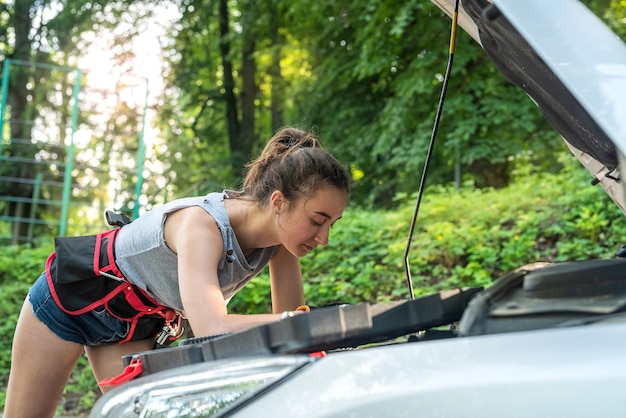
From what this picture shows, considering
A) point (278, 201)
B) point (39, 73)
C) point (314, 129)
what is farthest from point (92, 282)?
point (39, 73)

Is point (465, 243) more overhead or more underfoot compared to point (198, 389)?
more underfoot

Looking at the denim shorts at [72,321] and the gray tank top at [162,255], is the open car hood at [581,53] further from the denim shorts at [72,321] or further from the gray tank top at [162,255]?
the denim shorts at [72,321]

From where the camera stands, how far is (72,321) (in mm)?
2604

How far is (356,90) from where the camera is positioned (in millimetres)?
12828

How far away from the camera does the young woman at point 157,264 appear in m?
2.37

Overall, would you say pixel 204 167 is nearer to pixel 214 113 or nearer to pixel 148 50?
pixel 214 113

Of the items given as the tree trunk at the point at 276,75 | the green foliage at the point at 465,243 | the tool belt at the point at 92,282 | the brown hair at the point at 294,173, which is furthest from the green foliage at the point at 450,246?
the tree trunk at the point at 276,75

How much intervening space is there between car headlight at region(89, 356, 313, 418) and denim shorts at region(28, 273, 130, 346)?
121 cm

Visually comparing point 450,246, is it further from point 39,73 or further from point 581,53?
point 39,73

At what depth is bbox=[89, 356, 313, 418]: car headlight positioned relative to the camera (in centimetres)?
129

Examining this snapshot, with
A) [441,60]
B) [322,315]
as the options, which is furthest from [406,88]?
[322,315]

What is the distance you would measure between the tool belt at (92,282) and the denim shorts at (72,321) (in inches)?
1.3

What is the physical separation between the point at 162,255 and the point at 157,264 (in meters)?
0.04

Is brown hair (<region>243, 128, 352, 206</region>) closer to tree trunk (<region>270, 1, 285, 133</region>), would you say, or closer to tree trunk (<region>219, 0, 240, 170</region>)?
tree trunk (<region>270, 1, 285, 133</region>)
